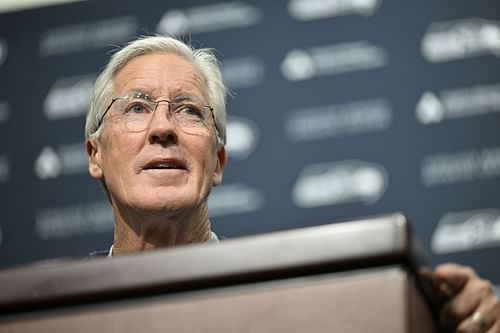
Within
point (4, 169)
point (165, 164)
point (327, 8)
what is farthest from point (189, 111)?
point (4, 169)

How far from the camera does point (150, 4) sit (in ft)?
11.5

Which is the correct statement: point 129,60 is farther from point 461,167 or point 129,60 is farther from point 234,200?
point 461,167

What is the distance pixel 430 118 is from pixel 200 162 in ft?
3.51

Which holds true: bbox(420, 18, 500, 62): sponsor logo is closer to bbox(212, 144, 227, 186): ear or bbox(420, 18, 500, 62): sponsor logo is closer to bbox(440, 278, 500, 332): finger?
bbox(212, 144, 227, 186): ear

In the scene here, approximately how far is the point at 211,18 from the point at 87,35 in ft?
1.59

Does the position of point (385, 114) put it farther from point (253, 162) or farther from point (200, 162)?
point (200, 162)

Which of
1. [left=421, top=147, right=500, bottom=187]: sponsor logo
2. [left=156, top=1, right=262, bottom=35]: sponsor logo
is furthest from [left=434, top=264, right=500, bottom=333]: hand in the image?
[left=156, top=1, right=262, bottom=35]: sponsor logo

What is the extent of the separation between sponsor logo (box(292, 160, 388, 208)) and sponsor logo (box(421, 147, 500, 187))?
133 mm

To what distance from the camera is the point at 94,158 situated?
2.33 m

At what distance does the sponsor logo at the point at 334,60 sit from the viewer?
3.11m

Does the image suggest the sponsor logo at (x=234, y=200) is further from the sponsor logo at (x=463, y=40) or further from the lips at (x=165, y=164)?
A: the lips at (x=165, y=164)

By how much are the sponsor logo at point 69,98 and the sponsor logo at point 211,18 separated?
317 mm

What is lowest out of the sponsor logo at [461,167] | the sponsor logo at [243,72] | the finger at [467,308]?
the sponsor logo at [461,167]

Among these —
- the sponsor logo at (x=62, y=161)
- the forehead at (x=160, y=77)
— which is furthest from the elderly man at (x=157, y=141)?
the sponsor logo at (x=62, y=161)
